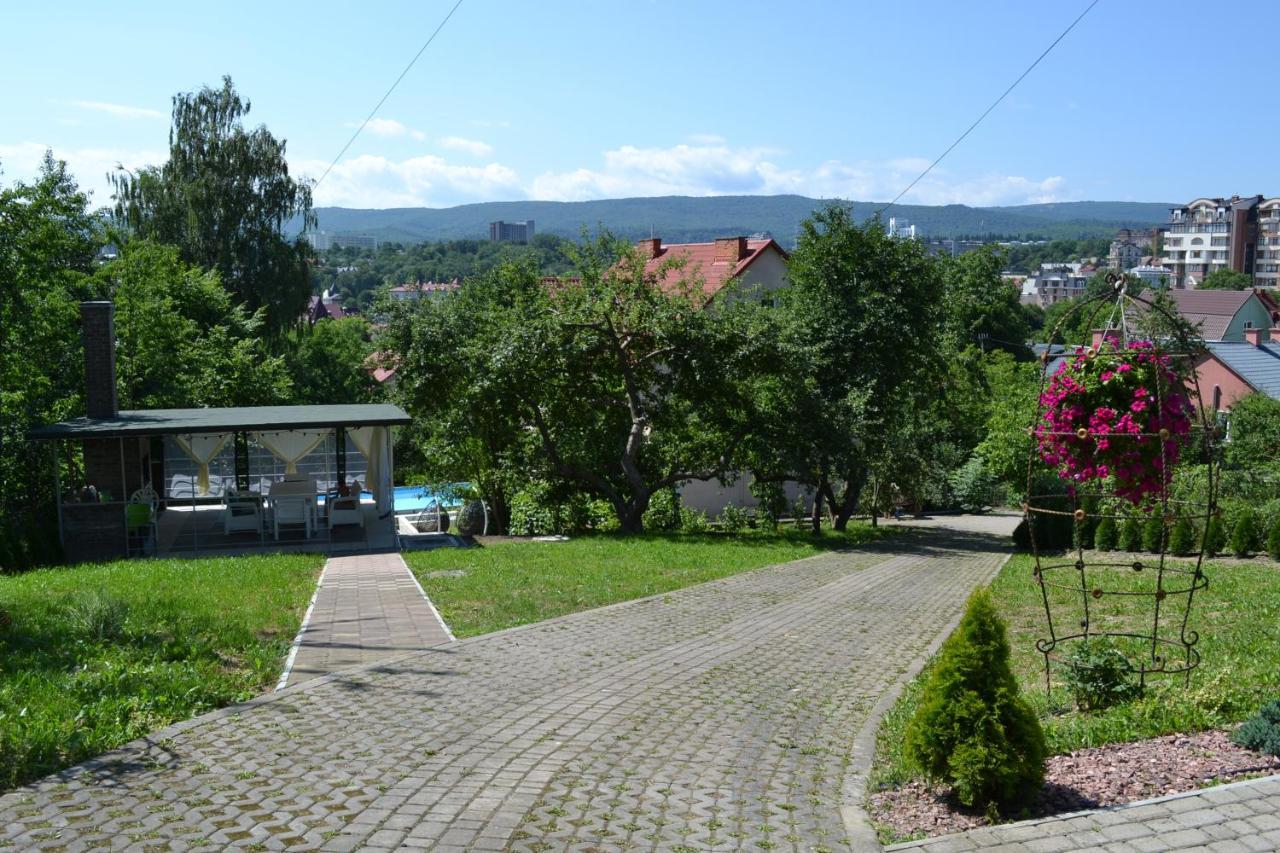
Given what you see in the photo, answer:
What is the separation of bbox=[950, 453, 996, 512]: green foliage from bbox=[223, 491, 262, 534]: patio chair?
27587mm

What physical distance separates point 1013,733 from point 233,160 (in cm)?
3930

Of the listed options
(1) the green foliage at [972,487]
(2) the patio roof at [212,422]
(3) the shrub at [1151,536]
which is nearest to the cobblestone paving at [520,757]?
(2) the patio roof at [212,422]

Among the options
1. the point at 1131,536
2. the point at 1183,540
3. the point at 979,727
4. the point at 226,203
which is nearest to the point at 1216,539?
the point at 1183,540

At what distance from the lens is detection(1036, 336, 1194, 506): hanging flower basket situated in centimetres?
758

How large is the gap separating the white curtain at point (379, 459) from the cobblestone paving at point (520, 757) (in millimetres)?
9586

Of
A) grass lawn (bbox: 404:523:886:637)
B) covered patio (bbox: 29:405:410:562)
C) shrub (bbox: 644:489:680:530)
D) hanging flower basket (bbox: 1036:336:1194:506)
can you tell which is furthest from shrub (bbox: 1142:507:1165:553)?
covered patio (bbox: 29:405:410:562)

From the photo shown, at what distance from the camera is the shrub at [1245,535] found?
755 inches

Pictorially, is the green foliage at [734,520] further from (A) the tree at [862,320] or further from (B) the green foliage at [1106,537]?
(B) the green foliage at [1106,537]

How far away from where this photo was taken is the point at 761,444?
22.9m

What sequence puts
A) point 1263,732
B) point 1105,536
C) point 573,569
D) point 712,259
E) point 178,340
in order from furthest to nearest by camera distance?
point 712,259
point 178,340
point 1105,536
point 573,569
point 1263,732

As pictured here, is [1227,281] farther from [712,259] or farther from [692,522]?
[692,522]

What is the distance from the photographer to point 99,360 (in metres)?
20.3

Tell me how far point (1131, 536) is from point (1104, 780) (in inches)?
651

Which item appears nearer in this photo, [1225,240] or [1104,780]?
[1104,780]
